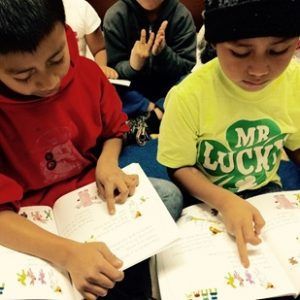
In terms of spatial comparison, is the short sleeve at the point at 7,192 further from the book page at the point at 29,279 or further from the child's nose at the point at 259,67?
the child's nose at the point at 259,67

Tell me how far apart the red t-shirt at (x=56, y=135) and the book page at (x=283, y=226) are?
14.4 inches

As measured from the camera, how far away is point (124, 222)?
76 centimetres

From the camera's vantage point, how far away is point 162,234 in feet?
2.35

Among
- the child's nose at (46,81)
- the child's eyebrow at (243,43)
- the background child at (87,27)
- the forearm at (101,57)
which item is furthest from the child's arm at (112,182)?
the forearm at (101,57)

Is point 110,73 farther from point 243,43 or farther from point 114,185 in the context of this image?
point 243,43

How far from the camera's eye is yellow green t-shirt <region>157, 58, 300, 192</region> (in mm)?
786

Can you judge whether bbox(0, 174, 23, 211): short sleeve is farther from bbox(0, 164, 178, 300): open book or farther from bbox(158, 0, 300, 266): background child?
bbox(158, 0, 300, 266): background child

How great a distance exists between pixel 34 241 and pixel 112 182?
180 mm

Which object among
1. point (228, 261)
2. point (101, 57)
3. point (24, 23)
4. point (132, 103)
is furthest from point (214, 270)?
point (101, 57)

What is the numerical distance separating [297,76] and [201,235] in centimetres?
35

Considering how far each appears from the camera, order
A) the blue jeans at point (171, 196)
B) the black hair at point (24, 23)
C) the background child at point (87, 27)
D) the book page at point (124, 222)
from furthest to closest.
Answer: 1. the background child at point (87, 27)
2. the blue jeans at point (171, 196)
3. the book page at point (124, 222)
4. the black hair at point (24, 23)

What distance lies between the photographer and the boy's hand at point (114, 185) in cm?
79

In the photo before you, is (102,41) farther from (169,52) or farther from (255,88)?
(255,88)

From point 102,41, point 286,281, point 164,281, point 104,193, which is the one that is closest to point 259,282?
point 286,281
